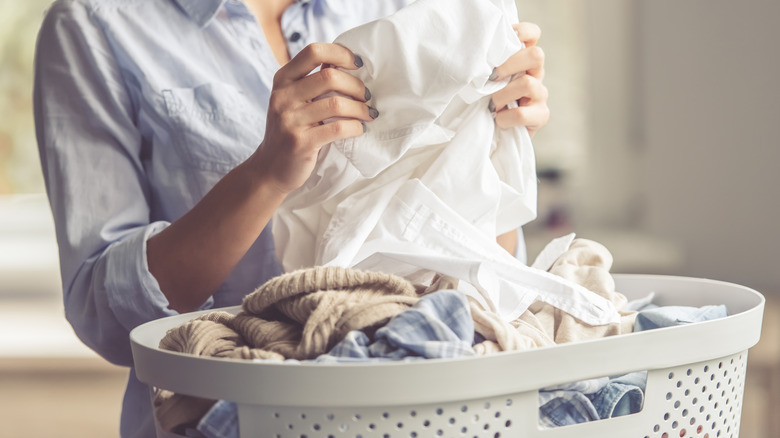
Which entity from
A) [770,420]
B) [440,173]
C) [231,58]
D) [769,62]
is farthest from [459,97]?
[769,62]

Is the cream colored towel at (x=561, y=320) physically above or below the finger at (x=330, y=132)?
below

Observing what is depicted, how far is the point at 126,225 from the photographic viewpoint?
0.77 m

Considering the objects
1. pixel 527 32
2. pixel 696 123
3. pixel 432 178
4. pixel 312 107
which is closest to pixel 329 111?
pixel 312 107

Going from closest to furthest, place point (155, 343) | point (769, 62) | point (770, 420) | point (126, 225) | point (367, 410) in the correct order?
point (367, 410)
point (155, 343)
point (126, 225)
point (770, 420)
point (769, 62)

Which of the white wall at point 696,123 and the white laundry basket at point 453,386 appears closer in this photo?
the white laundry basket at point 453,386

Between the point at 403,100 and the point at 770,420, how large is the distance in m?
1.31

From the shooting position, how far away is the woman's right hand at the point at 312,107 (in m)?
0.57

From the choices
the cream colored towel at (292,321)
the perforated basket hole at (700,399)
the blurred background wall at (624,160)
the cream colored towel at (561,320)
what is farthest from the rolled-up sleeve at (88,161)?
the blurred background wall at (624,160)

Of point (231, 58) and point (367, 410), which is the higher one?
point (231, 58)

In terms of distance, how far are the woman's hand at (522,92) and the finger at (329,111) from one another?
130 mm

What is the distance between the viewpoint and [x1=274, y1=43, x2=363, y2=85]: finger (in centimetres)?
56

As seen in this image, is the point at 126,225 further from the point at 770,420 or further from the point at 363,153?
the point at 770,420

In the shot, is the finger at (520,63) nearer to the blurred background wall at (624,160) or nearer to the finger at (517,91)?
the finger at (517,91)

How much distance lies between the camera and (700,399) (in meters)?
0.48
